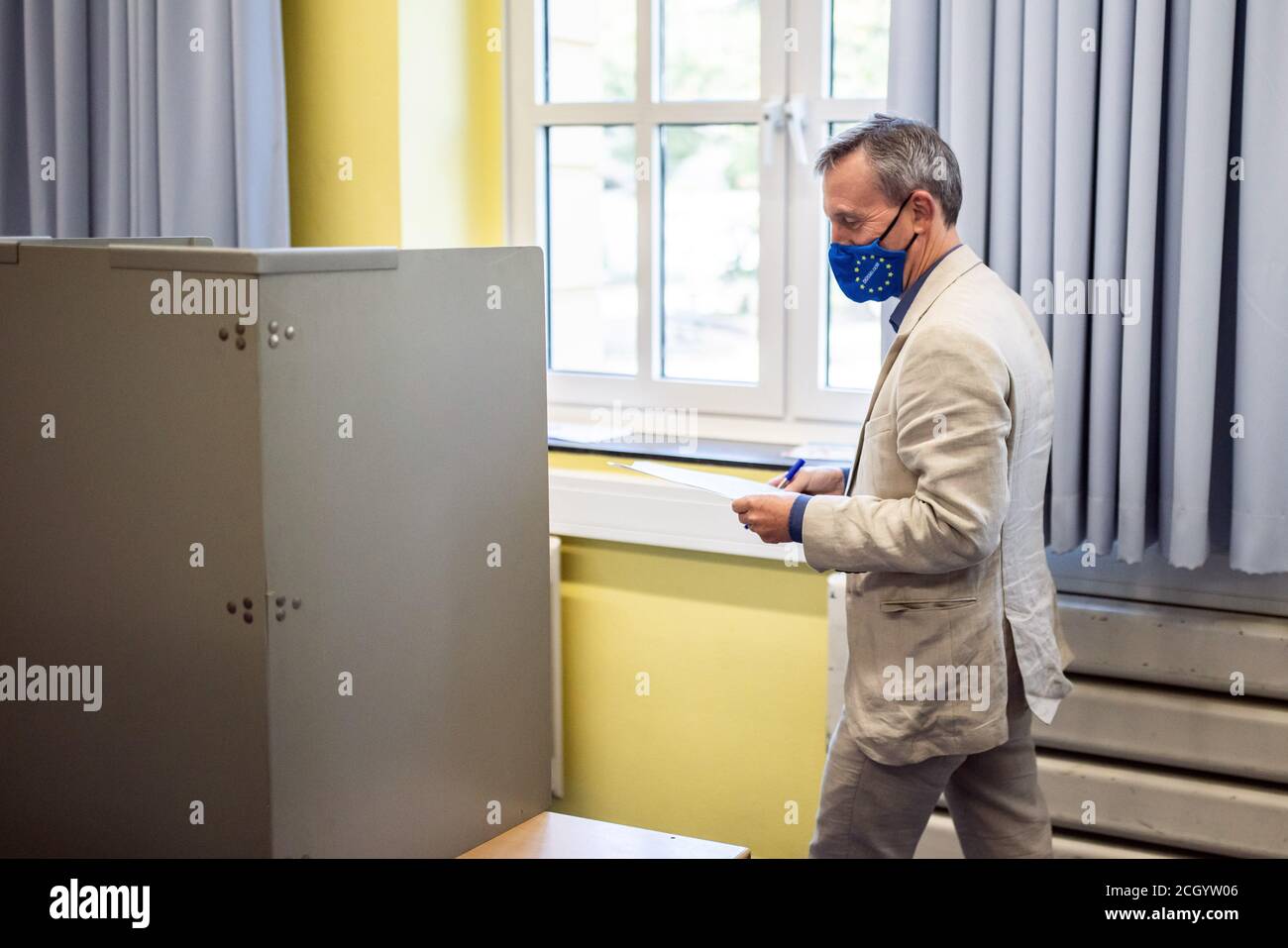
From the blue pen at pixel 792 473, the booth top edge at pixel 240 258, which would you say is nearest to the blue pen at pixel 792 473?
the blue pen at pixel 792 473

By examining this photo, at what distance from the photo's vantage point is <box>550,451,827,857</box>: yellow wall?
2.54 m

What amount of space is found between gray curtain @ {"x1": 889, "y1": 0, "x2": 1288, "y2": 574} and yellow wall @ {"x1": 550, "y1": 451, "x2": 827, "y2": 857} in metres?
0.62

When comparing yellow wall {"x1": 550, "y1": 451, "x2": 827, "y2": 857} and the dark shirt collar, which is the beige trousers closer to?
the dark shirt collar

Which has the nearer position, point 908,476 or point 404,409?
point 404,409

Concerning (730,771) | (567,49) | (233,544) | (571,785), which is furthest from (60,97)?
(233,544)

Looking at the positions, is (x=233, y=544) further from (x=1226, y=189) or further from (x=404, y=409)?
(x=1226, y=189)

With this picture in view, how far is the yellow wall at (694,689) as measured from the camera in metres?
2.54

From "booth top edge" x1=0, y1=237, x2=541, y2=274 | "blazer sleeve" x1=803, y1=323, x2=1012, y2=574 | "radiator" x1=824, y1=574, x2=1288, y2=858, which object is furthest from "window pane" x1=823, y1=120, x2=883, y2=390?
"booth top edge" x1=0, y1=237, x2=541, y2=274

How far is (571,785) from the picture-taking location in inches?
110

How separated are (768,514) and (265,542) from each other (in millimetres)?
801

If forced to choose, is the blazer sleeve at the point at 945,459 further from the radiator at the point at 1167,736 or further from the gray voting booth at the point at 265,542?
the radiator at the point at 1167,736

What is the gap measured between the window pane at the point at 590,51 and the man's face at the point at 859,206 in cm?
113

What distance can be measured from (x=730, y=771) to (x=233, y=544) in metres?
1.68

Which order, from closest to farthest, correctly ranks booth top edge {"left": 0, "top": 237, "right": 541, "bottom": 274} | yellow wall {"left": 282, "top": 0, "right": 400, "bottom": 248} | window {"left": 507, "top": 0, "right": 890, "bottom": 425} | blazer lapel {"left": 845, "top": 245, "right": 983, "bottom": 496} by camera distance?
booth top edge {"left": 0, "top": 237, "right": 541, "bottom": 274} → blazer lapel {"left": 845, "top": 245, "right": 983, "bottom": 496} → window {"left": 507, "top": 0, "right": 890, "bottom": 425} → yellow wall {"left": 282, "top": 0, "right": 400, "bottom": 248}
